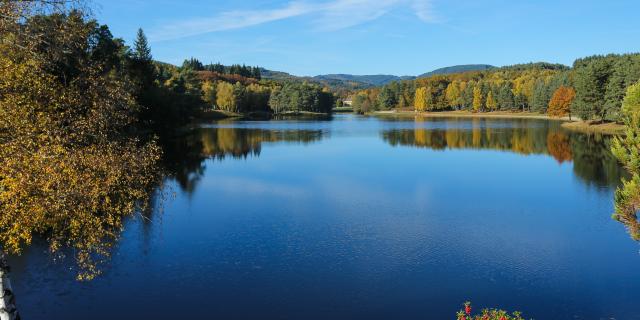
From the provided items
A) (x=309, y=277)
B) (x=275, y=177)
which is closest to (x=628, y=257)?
(x=309, y=277)

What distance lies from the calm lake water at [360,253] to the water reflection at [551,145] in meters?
0.68

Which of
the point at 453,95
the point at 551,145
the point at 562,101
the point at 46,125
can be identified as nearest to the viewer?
the point at 46,125

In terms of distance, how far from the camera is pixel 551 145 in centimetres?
6444

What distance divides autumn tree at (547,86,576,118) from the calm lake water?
68572mm

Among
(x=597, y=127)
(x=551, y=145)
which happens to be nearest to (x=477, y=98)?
(x=597, y=127)

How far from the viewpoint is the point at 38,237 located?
79.2 feet

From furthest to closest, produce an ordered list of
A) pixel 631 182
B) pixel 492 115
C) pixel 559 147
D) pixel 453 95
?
1. pixel 453 95
2. pixel 492 115
3. pixel 559 147
4. pixel 631 182

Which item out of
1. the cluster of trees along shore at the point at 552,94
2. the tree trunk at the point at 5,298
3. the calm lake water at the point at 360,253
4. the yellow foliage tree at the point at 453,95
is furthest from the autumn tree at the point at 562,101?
the tree trunk at the point at 5,298

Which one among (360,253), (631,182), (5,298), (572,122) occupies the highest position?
(631,182)

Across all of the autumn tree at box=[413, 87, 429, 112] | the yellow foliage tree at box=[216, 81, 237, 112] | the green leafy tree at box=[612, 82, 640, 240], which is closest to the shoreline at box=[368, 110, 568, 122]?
the autumn tree at box=[413, 87, 429, 112]

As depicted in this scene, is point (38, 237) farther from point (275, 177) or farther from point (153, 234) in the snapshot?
point (275, 177)

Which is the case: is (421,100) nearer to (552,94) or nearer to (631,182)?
(552,94)

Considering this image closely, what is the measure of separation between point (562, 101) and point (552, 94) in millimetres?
15564

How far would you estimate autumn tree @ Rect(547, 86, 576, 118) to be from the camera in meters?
106
